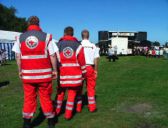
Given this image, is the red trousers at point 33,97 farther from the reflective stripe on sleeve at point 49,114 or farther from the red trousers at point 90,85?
the red trousers at point 90,85

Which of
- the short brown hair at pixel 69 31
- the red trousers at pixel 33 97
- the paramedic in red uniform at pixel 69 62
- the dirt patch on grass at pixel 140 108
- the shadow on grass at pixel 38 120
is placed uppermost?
the short brown hair at pixel 69 31

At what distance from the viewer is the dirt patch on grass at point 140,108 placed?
9.87 meters

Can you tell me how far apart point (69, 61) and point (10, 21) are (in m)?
96.0

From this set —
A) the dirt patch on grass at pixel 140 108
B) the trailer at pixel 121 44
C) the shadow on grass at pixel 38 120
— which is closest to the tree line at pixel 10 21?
the trailer at pixel 121 44

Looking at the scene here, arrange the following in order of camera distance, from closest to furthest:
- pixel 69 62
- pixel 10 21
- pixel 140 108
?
pixel 69 62 → pixel 140 108 → pixel 10 21

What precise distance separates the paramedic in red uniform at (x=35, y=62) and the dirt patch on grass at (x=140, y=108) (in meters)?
2.88

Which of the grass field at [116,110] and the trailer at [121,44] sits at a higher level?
the trailer at [121,44]

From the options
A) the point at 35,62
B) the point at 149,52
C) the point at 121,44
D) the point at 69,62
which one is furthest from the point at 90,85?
the point at 121,44

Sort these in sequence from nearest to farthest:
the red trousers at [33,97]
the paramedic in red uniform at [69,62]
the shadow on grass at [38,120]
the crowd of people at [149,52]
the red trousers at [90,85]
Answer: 1. the red trousers at [33,97]
2. the shadow on grass at [38,120]
3. the paramedic in red uniform at [69,62]
4. the red trousers at [90,85]
5. the crowd of people at [149,52]

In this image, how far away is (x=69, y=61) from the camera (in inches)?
340

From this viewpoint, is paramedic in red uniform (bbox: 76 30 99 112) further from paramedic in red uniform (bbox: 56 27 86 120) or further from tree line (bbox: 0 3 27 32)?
tree line (bbox: 0 3 27 32)

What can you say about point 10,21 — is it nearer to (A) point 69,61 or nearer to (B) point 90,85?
(B) point 90,85

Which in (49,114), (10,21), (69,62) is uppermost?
(10,21)

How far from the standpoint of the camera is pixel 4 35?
4016 cm
